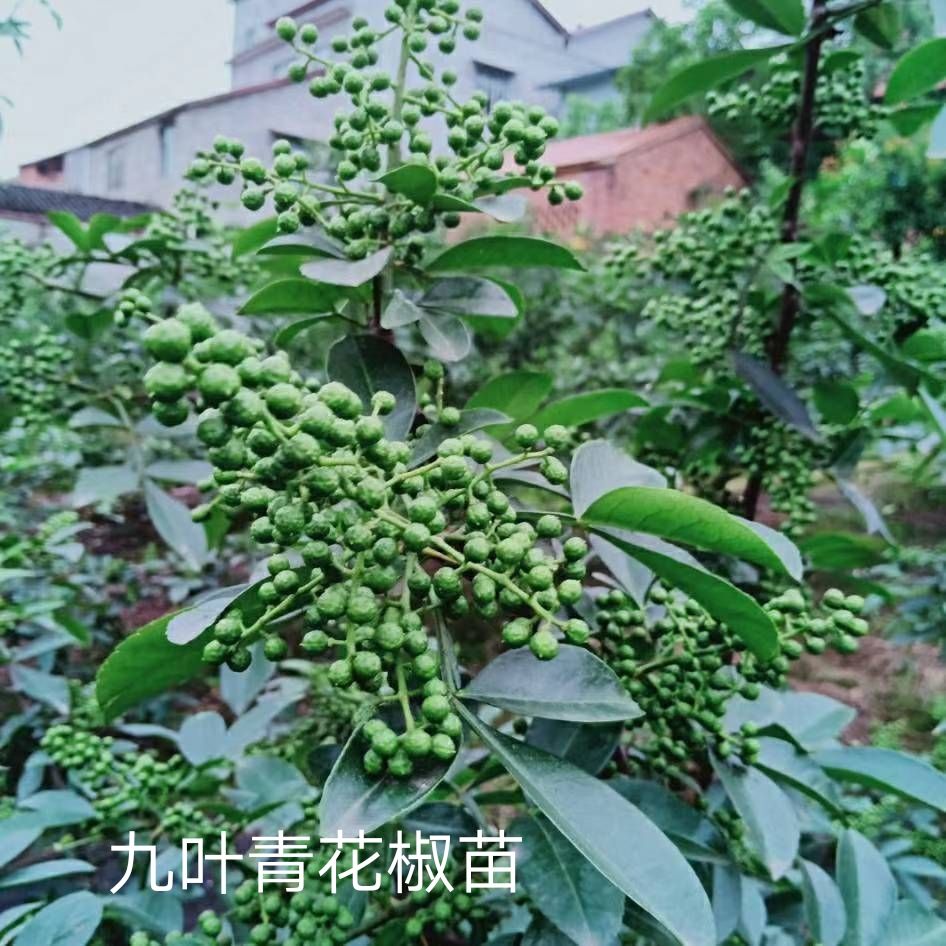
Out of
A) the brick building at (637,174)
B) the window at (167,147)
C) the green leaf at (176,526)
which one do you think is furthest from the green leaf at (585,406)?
the brick building at (637,174)

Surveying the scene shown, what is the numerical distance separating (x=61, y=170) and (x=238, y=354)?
123 inches

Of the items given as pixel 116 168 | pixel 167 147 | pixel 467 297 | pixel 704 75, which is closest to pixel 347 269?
pixel 467 297

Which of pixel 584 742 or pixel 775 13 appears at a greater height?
pixel 775 13

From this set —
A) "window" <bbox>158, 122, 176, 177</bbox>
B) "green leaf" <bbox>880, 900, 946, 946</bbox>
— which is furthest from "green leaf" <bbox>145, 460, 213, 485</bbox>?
"window" <bbox>158, 122, 176, 177</bbox>

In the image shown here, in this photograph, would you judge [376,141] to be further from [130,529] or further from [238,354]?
[130,529]

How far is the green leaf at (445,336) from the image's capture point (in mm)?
910

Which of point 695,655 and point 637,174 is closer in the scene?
point 695,655

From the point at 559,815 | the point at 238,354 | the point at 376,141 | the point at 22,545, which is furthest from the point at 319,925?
the point at 22,545

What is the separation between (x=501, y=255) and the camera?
98cm

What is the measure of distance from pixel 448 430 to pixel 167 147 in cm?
277

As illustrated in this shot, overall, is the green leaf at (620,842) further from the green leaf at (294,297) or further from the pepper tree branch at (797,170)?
the pepper tree branch at (797,170)

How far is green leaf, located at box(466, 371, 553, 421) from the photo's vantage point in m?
→ 1.07

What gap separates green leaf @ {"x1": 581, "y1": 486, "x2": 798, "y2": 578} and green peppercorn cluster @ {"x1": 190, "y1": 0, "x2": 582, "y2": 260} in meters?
0.33

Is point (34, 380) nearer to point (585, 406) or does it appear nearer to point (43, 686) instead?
point (43, 686)
